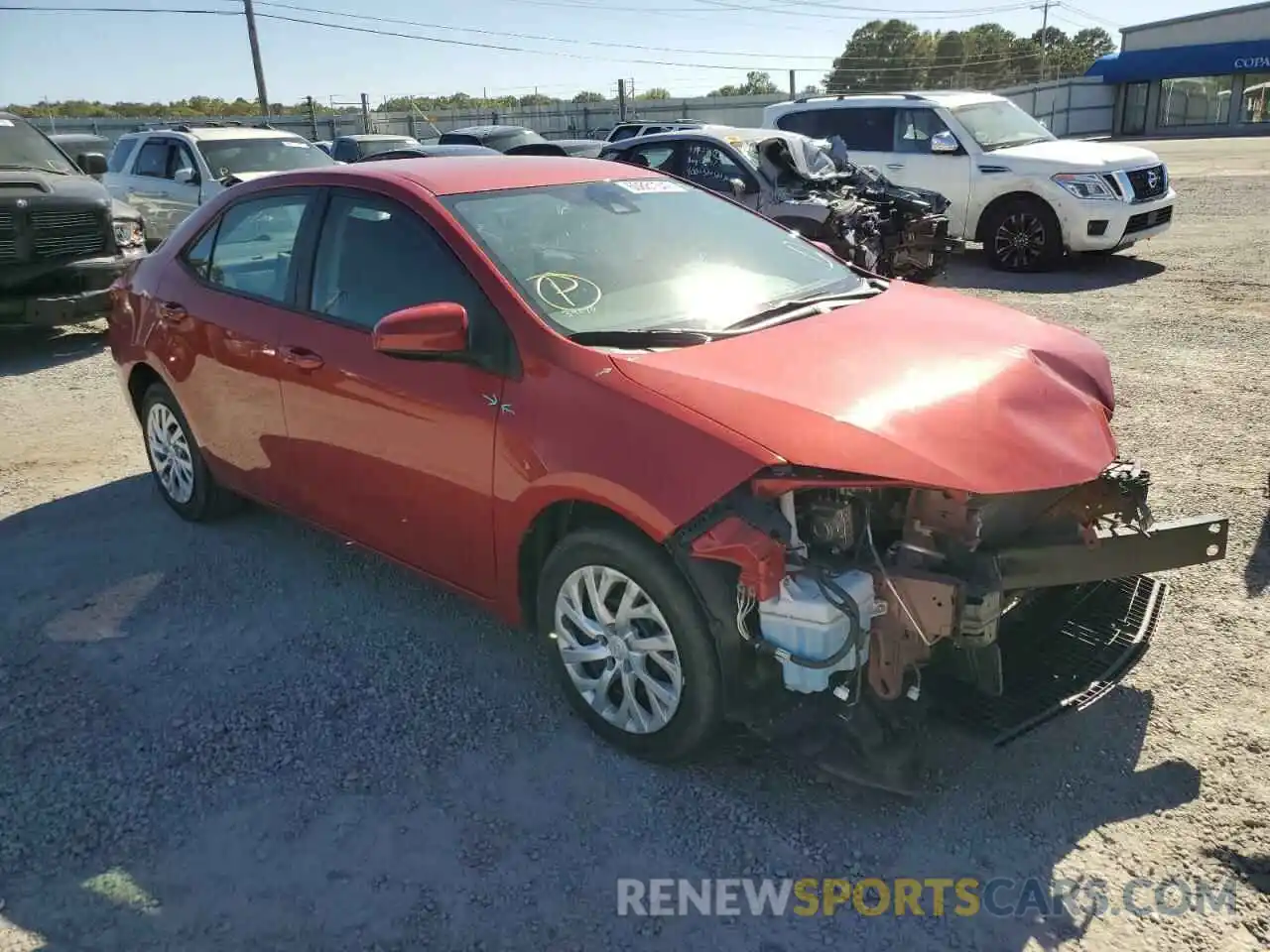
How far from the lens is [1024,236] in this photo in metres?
11.6

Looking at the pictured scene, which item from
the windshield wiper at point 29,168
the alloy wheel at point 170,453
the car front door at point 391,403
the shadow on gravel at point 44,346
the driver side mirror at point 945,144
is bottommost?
the shadow on gravel at point 44,346

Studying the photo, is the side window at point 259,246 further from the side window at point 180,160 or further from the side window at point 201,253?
the side window at point 180,160

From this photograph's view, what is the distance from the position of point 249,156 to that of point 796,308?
1116 centimetres

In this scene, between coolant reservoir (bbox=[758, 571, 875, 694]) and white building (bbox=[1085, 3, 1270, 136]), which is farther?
white building (bbox=[1085, 3, 1270, 136])

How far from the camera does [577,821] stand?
293cm

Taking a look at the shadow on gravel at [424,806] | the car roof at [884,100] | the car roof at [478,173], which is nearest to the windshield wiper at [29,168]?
the car roof at [478,173]

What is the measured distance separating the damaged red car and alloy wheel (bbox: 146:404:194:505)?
3.26 feet

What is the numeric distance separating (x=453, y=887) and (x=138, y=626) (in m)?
2.21

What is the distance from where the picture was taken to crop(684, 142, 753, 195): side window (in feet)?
34.5

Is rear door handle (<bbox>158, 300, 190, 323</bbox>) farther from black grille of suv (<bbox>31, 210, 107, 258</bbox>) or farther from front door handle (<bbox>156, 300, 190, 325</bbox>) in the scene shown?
black grille of suv (<bbox>31, 210, 107, 258</bbox>)

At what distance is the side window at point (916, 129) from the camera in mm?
12500

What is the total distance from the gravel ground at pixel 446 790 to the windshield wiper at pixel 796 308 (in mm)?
1425

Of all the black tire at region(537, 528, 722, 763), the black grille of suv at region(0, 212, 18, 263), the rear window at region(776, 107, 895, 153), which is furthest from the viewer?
the rear window at region(776, 107, 895, 153)


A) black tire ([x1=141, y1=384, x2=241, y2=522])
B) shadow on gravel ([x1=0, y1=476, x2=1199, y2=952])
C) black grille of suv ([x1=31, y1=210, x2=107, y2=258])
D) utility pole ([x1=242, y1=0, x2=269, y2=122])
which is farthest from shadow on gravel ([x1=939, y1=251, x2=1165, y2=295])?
utility pole ([x1=242, y1=0, x2=269, y2=122])
